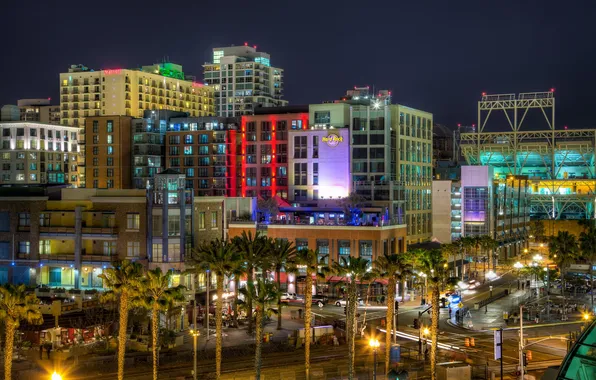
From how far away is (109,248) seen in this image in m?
114

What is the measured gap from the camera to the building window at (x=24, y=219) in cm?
11769

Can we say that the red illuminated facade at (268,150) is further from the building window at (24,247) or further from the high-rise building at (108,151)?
the building window at (24,247)

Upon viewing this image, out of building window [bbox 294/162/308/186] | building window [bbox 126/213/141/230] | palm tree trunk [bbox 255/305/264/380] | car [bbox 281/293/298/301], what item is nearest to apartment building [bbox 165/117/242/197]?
building window [bbox 294/162/308/186]

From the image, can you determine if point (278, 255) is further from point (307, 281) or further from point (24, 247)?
point (24, 247)

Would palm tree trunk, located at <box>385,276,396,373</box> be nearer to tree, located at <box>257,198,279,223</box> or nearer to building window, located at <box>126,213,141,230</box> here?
building window, located at <box>126,213,141,230</box>

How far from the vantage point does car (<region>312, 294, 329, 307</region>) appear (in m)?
118

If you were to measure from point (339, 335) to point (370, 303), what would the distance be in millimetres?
27733

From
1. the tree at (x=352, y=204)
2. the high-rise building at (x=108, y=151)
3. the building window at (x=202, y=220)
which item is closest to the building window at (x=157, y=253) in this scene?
the building window at (x=202, y=220)

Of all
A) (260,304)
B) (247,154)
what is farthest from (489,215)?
(260,304)

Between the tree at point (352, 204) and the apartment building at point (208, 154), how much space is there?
37475mm

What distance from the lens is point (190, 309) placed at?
104m

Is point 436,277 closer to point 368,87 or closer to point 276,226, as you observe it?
point 276,226

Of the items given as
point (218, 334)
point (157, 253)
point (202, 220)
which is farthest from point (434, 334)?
point (202, 220)

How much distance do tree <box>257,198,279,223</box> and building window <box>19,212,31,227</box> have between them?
140ft
